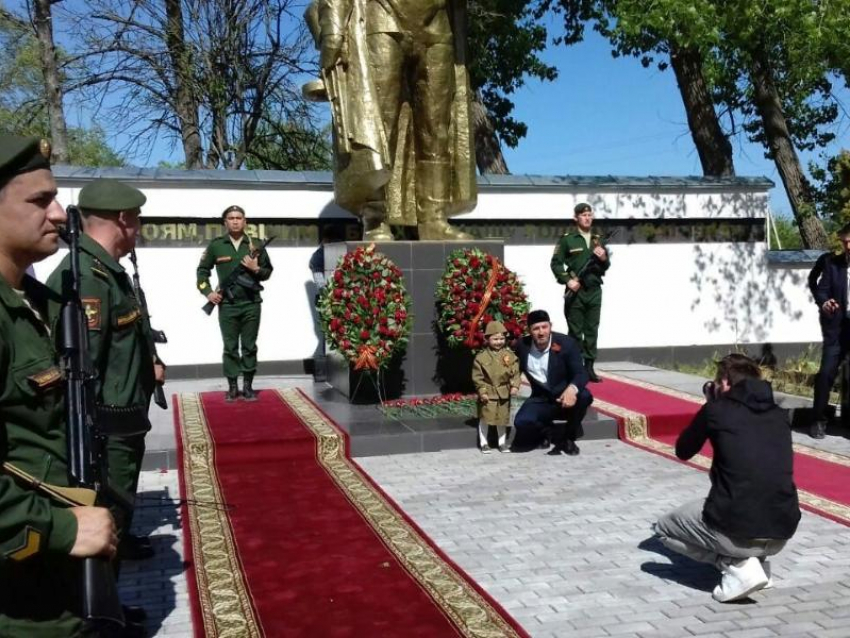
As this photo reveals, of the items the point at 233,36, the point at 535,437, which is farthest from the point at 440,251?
the point at 233,36

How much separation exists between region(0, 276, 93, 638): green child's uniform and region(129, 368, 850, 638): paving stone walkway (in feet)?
5.95

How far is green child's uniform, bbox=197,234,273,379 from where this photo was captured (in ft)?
27.8

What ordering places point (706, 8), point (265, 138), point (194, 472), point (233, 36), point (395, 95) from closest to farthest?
point (194, 472)
point (395, 95)
point (706, 8)
point (233, 36)
point (265, 138)

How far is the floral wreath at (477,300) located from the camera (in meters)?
7.80

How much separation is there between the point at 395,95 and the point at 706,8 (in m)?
3.91

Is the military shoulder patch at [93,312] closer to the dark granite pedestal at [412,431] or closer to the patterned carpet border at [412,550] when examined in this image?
the patterned carpet border at [412,550]

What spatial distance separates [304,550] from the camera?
458cm

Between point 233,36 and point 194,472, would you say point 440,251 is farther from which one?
point 233,36

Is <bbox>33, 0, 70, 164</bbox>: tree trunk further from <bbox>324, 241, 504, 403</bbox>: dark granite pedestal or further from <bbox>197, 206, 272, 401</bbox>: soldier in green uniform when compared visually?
<bbox>324, 241, 504, 403</bbox>: dark granite pedestal

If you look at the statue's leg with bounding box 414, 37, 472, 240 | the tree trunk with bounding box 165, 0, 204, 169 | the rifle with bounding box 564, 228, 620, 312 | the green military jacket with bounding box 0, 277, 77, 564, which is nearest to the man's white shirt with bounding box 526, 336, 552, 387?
the statue's leg with bounding box 414, 37, 472, 240

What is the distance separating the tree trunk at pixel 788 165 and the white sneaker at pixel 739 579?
37.6 feet

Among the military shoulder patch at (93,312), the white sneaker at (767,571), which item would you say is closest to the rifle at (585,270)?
the white sneaker at (767,571)

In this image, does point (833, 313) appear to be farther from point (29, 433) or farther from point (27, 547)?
point (27, 547)

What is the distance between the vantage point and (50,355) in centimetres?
198
